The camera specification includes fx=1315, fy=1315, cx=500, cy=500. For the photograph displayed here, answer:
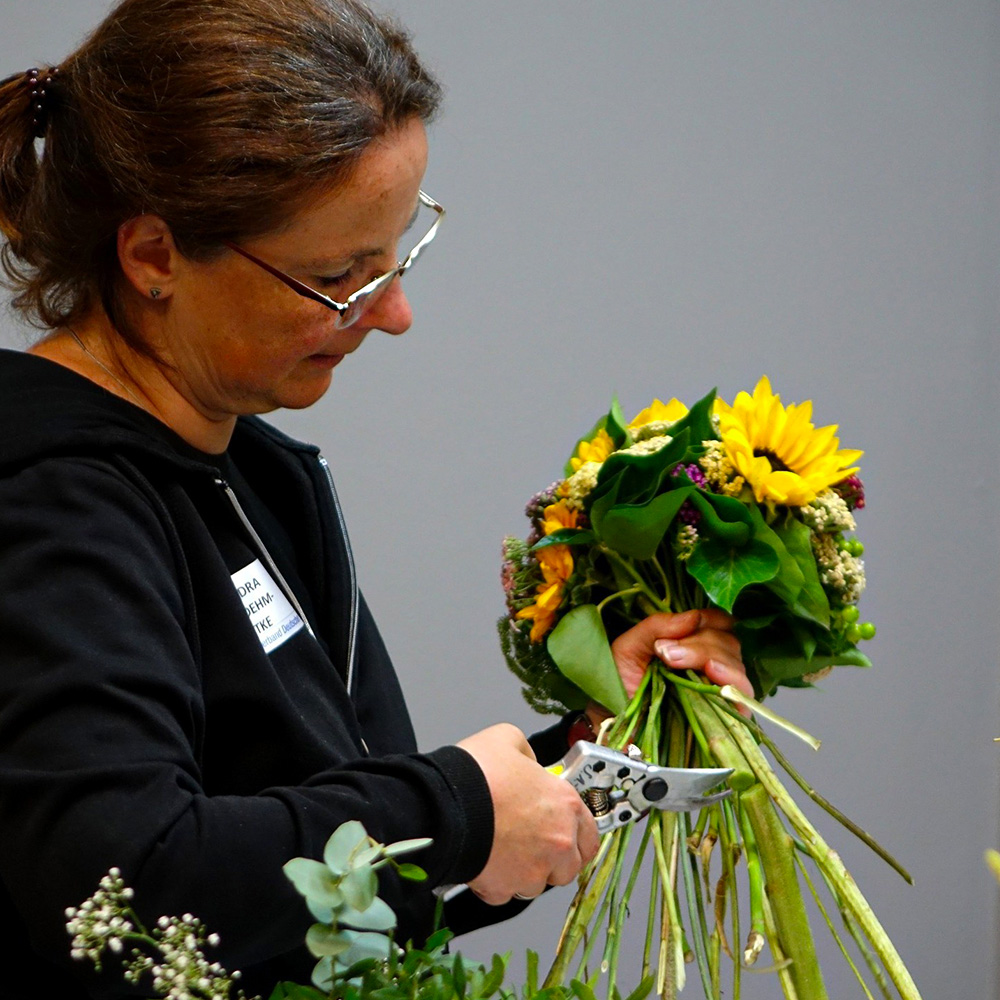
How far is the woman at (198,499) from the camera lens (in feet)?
2.34

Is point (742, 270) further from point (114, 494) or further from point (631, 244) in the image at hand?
point (114, 494)

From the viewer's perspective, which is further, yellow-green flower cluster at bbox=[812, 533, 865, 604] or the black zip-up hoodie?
yellow-green flower cluster at bbox=[812, 533, 865, 604]

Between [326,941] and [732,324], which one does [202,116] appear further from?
[732,324]

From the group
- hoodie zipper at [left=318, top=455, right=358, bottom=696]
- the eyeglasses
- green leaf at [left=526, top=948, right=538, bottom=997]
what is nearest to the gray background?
hoodie zipper at [left=318, top=455, right=358, bottom=696]

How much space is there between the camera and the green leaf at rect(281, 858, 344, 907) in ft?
1.77

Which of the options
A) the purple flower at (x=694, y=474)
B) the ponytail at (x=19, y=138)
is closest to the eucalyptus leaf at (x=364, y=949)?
the purple flower at (x=694, y=474)

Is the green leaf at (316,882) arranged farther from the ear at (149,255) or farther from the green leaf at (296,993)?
the ear at (149,255)

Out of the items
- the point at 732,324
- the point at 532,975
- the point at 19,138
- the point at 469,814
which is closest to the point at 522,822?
the point at 469,814

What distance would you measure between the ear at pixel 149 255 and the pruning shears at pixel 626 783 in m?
0.43

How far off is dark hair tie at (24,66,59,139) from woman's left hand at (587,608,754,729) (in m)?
0.61

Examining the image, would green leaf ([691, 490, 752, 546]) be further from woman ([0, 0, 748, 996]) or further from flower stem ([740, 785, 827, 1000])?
flower stem ([740, 785, 827, 1000])

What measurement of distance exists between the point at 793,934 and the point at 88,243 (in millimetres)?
691

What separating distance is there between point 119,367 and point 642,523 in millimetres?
413

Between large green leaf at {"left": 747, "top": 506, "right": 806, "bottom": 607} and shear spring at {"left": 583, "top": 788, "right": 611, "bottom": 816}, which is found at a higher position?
large green leaf at {"left": 747, "top": 506, "right": 806, "bottom": 607}
